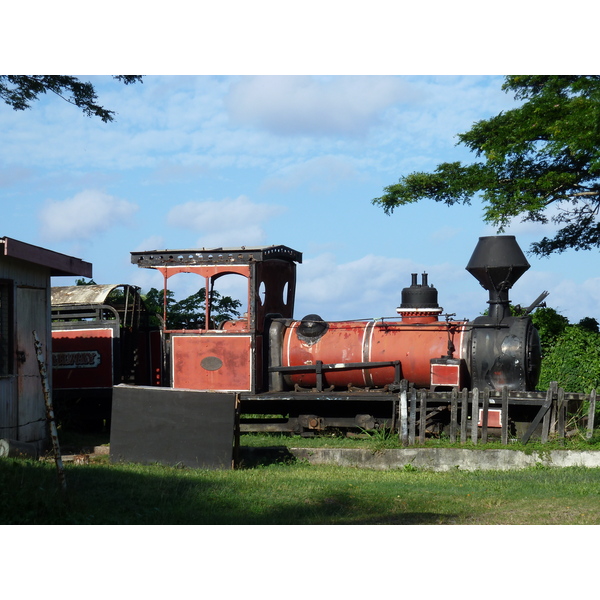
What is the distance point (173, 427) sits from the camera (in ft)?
36.8

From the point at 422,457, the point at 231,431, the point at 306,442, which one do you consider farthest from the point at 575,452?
the point at 231,431

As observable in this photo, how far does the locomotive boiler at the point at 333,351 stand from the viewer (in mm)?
13500

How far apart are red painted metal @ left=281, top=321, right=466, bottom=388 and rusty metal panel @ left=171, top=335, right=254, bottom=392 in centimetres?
79

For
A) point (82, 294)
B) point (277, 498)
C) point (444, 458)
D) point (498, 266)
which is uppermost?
point (498, 266)

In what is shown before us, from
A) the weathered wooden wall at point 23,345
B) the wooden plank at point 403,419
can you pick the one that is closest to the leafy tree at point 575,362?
the wooden plank at point 403,419

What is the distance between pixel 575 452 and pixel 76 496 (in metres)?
7.65

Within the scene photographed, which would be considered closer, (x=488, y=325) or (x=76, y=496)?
(x=76, y=496)

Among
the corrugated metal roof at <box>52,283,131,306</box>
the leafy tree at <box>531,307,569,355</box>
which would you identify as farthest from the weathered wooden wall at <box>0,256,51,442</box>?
the leafy tree at <box>531,307,569,355</box>

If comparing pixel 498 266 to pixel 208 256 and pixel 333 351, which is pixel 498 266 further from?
pixel 208 256

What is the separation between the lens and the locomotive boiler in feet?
44.3

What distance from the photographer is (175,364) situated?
14.5 meters

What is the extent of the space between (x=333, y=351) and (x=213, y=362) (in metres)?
2.18

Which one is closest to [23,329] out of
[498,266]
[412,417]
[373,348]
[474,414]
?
[373,348]

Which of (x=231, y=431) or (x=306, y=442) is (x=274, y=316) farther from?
(x=231, y=431)
